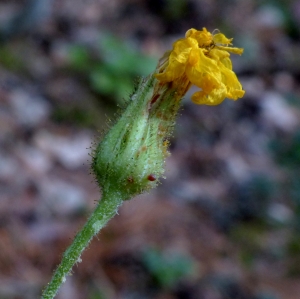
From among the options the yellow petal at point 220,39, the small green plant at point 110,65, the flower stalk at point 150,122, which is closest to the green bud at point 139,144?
the flower stalk at point 150,122

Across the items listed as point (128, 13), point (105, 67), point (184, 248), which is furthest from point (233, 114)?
point (184, 248)

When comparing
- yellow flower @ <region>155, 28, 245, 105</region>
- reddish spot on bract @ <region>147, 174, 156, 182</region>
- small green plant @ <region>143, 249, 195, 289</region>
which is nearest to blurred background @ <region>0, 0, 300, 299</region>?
small green plant @ <region>143, 249, 195, 289</region>

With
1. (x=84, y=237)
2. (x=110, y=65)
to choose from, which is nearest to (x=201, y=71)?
(x=84, y=237)

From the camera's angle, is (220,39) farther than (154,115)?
Yes

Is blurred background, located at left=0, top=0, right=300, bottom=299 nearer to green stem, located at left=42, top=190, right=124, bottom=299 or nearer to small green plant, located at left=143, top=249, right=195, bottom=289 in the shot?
small green plant, located at left=143, top=249, right=195, bottom=289

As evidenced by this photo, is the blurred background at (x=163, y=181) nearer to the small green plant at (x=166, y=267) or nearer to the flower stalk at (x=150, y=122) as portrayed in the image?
the small green plant at (x=166, y=267)

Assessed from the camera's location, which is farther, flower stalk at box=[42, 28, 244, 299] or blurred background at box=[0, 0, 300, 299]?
blurred background at box=[0, 0, 300, 299]

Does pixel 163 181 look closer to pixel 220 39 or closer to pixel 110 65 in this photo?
pixel 110 65
